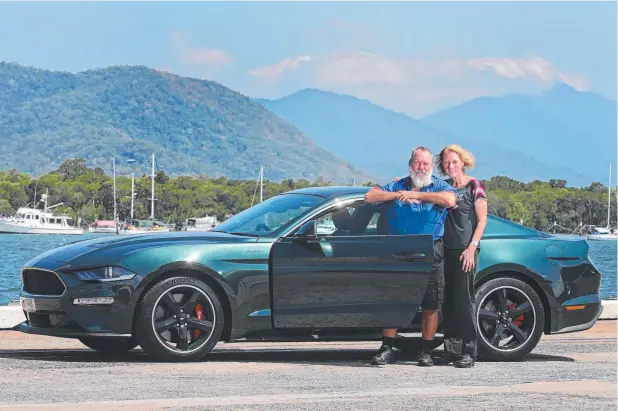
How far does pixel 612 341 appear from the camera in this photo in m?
12.1

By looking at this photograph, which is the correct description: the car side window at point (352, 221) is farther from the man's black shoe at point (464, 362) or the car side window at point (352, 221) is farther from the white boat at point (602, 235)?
the white boat at point (602, 235)

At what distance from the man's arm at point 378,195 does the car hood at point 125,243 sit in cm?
94

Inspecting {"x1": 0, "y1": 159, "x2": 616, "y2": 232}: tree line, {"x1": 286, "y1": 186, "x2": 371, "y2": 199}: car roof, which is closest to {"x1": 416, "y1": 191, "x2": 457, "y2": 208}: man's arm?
{"x1": 286, "y1": 186, "x2": 371, "y2": 199}: car roof

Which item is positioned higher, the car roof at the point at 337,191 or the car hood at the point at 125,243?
the car roof at the point at 337,191

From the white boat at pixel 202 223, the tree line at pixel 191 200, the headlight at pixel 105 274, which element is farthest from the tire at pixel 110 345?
the tree line at pixel 191 200

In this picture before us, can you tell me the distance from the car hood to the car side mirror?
36 centimetres

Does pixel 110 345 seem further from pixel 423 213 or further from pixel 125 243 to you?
pixel 423 213

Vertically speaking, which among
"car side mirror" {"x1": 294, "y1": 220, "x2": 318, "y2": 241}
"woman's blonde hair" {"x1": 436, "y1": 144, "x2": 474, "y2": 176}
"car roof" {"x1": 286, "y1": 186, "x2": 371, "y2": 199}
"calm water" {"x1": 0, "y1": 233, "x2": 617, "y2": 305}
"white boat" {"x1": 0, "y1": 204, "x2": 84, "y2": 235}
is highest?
"white boat" {"x1": 0, "y1": 204, "x2": 84, "y2": 235}

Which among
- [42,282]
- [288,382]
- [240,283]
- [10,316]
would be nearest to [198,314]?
[240,283]

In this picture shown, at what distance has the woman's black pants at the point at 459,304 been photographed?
9594 millimetres

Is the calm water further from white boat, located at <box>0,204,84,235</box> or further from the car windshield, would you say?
the car windshield

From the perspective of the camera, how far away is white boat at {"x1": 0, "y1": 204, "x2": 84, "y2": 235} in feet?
457

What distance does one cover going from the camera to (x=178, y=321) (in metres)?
9.32

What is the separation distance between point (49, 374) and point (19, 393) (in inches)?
38.3
